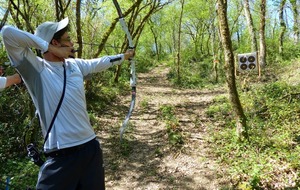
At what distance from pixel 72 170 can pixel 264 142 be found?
452 centimetres

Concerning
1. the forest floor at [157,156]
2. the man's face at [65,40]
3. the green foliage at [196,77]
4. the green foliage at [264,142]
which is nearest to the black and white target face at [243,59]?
the green foliage at [264,142]

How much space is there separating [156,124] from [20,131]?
342 centimetres

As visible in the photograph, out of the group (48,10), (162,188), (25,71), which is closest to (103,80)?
(48,10)

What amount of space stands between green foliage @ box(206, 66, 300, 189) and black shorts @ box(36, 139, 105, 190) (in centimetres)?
310

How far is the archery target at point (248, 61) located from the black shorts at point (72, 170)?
6050 millimetres

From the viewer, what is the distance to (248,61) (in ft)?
24.7

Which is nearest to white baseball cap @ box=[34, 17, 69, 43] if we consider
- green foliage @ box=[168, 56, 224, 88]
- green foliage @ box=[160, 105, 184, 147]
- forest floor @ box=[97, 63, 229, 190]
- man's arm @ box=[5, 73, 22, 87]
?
man's arm @ box=[5, 73, 22, 87]

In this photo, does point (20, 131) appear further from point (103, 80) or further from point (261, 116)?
point (103, 80)

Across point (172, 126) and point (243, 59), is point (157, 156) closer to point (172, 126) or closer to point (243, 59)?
point (172, 126)

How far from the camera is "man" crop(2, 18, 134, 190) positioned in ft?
6.84

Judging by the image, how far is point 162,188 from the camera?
5.09 metres

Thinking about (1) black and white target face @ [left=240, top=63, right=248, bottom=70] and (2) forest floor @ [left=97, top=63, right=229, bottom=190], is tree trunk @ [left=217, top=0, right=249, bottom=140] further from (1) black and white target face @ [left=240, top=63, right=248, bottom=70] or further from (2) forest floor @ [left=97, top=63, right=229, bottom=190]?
(1) black and white target face @ [left=240, top=63, right=248, bottom=70]

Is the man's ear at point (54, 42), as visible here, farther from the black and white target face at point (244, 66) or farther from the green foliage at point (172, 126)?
the black and white target face at point (244, 66)

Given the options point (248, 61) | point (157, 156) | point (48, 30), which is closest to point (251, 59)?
point (248, 61)
